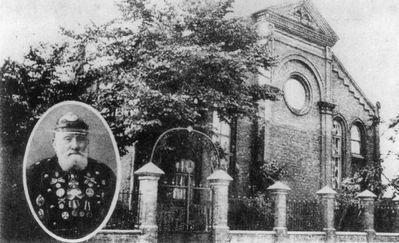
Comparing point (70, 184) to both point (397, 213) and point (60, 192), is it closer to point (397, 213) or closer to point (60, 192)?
point (60, 192)

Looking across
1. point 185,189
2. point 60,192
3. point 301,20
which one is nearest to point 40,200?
point 60,192

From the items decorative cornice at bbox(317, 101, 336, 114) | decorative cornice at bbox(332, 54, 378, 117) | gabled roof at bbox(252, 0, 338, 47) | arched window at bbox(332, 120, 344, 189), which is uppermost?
gabled roof at bbox(252, 0, 338, 47)

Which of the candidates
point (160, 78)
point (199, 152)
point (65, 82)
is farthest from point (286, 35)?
point (65, 82)

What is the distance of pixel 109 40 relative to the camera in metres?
16.4

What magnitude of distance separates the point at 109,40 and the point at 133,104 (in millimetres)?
2586

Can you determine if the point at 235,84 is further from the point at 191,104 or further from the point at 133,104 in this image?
the point at 133,104

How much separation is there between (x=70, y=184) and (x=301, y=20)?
1579 cm

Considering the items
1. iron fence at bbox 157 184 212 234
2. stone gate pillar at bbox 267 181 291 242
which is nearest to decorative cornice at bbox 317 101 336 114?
stone gate pillar at bbox 267 181 291 242

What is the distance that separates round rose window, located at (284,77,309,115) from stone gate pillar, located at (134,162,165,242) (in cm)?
1096

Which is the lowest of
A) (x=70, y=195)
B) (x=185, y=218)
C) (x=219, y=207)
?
(x=185, y=218)

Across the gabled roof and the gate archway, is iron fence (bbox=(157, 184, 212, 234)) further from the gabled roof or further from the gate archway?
the gabled roof

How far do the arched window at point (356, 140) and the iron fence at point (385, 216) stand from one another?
5.67 meters

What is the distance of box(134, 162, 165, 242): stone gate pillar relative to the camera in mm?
12453

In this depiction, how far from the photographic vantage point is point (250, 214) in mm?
16328
